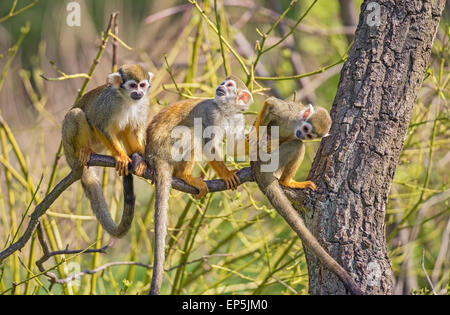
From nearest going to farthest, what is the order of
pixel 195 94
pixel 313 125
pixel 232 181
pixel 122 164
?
pixel 313 125, pixel 232 181, pixel 122 164, pixel 195 94

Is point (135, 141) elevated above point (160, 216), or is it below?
above

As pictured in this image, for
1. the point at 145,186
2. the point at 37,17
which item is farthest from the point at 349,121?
the point at 37,17

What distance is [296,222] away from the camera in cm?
299

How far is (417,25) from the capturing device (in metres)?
3.04

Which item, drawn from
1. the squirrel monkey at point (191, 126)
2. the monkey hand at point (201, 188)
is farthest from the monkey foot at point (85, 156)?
the monkey hand at point (201, 188)

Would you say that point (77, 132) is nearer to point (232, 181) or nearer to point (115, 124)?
point (115, 124)

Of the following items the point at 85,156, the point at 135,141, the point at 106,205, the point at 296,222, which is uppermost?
the point at 135,141

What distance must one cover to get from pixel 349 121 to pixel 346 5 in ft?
15.2

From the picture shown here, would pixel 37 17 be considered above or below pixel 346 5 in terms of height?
above

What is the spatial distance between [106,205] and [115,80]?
0.92m

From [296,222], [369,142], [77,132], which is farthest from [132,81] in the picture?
[369,142]

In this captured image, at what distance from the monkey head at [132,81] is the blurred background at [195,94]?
1.07 metres

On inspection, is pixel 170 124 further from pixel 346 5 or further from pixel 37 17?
pixel 37 17

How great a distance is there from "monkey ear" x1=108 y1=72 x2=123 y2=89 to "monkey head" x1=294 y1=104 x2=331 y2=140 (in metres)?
1.26
